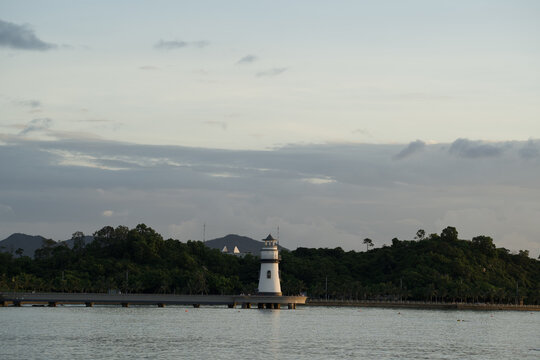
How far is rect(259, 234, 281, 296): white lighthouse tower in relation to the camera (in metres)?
146

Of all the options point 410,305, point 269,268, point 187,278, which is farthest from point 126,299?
point 410,305

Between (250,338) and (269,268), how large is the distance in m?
60.1

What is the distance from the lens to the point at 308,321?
394 feet

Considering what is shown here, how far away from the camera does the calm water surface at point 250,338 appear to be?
72062mm

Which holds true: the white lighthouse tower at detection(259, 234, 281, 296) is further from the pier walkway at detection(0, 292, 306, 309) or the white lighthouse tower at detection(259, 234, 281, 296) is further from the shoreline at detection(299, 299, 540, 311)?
the shoreline at detection(299, 299, 540, 311)

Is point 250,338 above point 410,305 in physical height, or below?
below

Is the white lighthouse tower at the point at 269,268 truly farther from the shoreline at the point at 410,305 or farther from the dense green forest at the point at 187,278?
the shoreline at the point at 410,305

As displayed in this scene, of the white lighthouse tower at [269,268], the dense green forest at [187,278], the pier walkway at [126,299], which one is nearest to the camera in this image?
the pier walkway at [126,299]

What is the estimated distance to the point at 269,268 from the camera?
146375mm

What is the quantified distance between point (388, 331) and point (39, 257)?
11816cm

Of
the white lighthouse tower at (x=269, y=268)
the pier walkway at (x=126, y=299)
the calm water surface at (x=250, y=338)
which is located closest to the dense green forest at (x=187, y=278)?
the pier walkway at (x=126, y=299)

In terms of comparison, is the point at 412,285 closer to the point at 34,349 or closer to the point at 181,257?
the point at 181,257

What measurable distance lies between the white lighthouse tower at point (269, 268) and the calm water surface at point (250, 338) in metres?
21.2

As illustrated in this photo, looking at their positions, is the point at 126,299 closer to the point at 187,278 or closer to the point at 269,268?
the point at 269,268
